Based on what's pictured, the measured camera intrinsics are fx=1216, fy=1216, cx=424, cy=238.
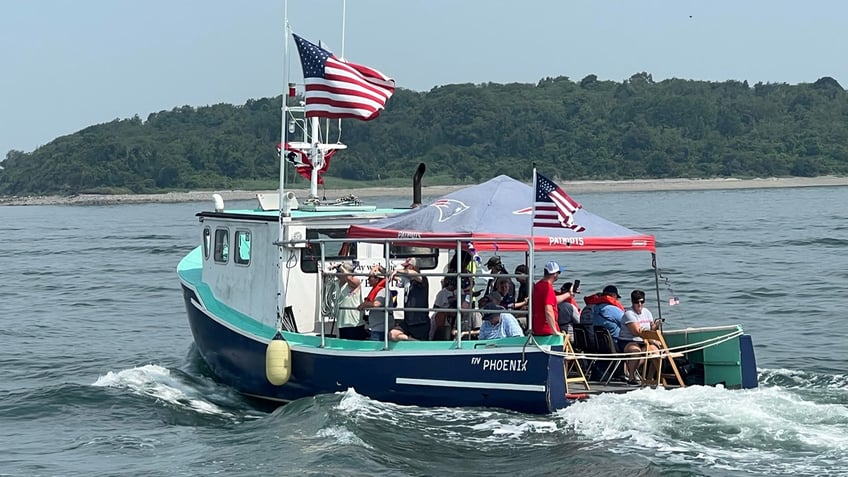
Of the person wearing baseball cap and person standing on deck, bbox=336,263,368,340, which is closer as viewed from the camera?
the person wearing baseball cap

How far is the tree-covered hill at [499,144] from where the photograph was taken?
368ft

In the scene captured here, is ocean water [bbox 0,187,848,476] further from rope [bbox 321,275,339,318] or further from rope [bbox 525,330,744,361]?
rope [bbox 321,275,339,318]

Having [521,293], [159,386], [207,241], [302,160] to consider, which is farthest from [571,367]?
[159,386]

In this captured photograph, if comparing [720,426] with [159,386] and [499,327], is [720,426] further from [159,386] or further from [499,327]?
[159,386]

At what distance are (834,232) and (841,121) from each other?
93.9 m

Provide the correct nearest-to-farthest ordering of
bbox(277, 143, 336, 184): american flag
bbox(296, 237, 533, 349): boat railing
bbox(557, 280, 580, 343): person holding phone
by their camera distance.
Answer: bbox(296, 237, 533, 349): boat railing < bbox(557, 280, 580, 343): person holding phone < bbox(277, 143, 336, 184): american flag

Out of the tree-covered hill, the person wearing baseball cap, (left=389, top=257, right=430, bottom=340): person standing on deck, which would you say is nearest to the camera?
the person wearing baseball cap

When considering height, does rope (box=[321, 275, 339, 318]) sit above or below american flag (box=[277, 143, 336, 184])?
below

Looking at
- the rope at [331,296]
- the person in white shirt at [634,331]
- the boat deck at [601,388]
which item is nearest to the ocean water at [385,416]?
the boat deck at [601,388]

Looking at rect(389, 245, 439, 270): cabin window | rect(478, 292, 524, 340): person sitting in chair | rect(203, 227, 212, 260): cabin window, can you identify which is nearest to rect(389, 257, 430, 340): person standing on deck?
rect(478, 292, 524, 340): person sitting in chair

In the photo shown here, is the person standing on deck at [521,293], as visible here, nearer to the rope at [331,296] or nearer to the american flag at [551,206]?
the american flag at [551,206]

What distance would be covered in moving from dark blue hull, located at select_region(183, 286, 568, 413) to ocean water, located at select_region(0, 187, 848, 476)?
17 cm

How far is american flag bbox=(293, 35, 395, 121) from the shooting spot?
14.8 meters

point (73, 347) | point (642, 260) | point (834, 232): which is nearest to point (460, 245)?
point (73, 347)
